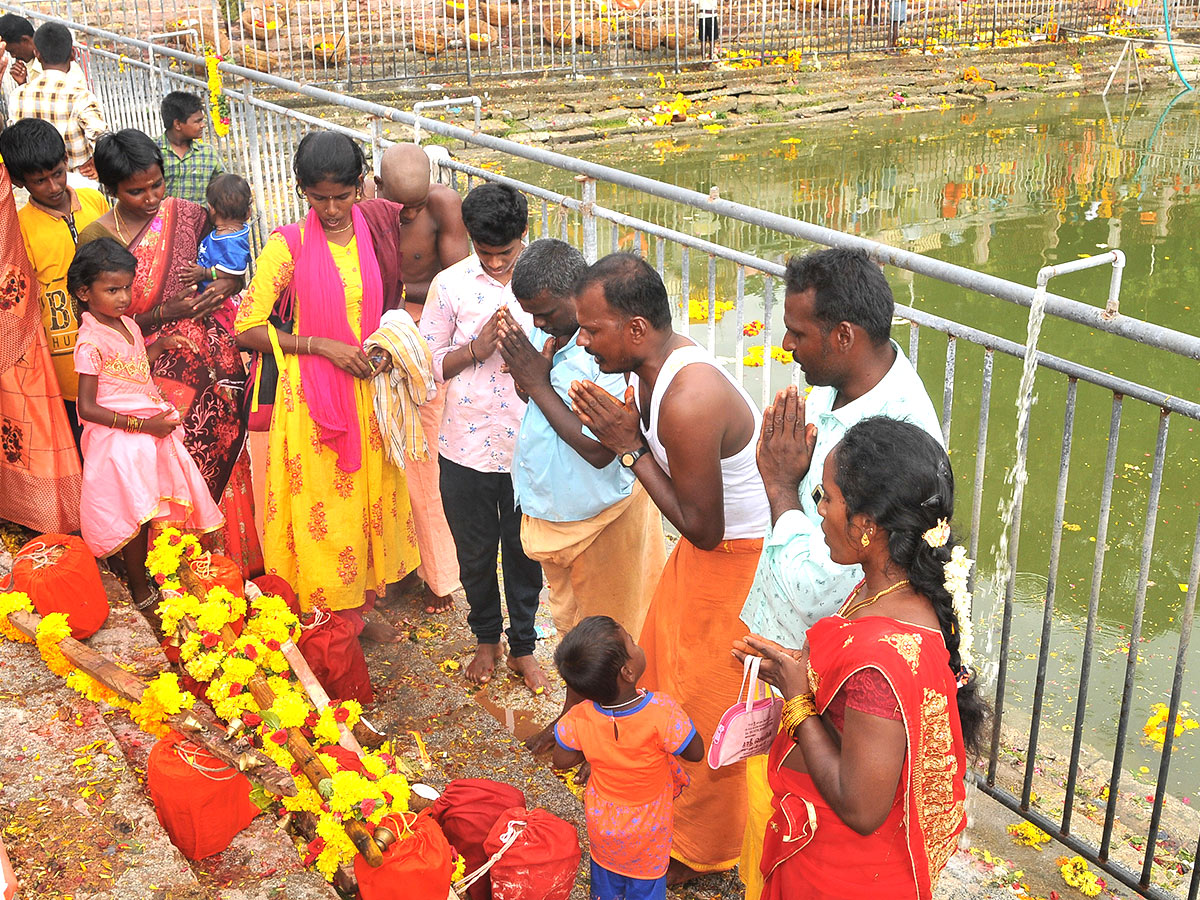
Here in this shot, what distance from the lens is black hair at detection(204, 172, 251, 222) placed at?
4625 mm

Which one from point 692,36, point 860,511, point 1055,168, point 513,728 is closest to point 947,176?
point 1055,168

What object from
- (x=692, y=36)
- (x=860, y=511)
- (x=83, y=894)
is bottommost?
(x=83, y=894)

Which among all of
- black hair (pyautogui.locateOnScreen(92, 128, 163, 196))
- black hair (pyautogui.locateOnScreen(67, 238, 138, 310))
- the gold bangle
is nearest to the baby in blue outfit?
black hair (pyautogui.locateOnScreen(92, 128, 163, 196))

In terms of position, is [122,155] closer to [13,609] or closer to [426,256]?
[426,256]

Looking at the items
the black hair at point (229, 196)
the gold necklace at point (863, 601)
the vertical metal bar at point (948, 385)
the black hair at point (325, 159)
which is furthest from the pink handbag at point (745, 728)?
the black hair at point (229, 196)

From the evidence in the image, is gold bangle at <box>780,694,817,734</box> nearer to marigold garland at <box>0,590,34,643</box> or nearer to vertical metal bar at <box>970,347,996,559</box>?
vertical metal bar at <box>970,347,996,559</box>

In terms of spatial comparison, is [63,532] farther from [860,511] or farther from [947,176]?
[947,176]

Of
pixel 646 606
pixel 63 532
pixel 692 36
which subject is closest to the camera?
pixel 646 606

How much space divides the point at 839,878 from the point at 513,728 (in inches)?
81.1

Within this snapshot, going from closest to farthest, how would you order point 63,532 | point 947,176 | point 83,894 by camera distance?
point 83,894, point 63,532, point 947,176

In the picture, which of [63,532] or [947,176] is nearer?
[63,532]

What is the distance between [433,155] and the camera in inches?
195

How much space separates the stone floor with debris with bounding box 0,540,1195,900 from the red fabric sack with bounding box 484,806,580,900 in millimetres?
426

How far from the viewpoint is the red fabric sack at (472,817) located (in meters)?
3.04
